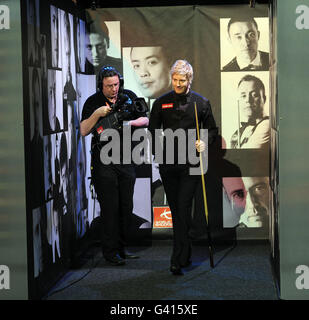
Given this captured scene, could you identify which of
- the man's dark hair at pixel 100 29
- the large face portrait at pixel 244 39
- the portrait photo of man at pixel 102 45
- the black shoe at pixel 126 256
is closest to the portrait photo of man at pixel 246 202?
the black shoe at pixel 126 256

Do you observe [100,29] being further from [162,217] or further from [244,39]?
[162,217]

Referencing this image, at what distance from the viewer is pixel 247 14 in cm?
A: 643

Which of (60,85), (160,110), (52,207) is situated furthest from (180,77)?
(52,207)

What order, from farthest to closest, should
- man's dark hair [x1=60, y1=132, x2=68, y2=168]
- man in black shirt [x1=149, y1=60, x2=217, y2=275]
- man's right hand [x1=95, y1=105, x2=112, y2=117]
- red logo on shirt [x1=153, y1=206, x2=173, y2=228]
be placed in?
red logo on shirt [x1=153, y1=206, x2=173, y2=228], man's right hand [x1=95, y1=105, x2=112, y2=117], man's dark hair [x1=60, y1=132, x2=68, y2=168], man in black shirt [x1=149, y1=60, x2=217, y2=275]

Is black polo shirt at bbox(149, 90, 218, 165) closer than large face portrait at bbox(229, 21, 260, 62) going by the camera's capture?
Yes

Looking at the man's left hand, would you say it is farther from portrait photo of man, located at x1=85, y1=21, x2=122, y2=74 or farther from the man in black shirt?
portrait photo of man, located at x1=85, y1=21, x2=122, y2=74

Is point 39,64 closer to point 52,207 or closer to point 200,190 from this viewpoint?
point 52,207

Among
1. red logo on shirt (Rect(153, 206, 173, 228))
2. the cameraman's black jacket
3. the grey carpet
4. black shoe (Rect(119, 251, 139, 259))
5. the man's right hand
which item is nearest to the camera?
the grey carpet

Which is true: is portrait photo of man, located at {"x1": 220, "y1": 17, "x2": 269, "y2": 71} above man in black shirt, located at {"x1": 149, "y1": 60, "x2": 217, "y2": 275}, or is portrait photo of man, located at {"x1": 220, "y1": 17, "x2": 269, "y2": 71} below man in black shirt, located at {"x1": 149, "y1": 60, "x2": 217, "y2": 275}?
above

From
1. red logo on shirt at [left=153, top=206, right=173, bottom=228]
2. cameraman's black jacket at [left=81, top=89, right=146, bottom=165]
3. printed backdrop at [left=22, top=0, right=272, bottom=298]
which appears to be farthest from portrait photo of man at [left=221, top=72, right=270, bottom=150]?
cameraman's black jacket at [left=81, top=89, right=146, bottom=165]

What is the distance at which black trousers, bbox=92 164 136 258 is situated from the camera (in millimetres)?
5758

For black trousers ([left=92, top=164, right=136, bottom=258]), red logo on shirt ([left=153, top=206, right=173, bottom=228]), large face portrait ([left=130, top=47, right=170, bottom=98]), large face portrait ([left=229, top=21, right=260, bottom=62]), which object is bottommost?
red logo on shirt ([left=153, top=206, right=173, bottom=228])

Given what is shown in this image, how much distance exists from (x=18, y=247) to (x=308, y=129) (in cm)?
216

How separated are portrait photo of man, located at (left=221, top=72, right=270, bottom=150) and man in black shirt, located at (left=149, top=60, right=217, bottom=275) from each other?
1.01m
